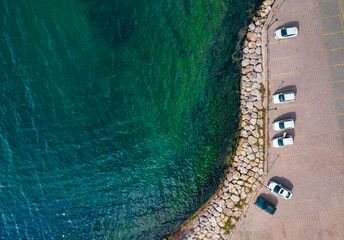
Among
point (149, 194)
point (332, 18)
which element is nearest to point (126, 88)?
point (149, 194)

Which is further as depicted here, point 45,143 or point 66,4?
point 45,143

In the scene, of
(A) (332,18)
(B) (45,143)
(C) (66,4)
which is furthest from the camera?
(B) (45,143)

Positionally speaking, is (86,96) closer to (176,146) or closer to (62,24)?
(62,24)

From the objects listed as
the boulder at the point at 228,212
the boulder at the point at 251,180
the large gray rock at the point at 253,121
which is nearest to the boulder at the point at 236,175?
the boulder at the point at 251,180

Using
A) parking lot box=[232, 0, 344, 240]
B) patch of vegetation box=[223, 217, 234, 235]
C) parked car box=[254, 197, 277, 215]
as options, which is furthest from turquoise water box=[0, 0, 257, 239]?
parked car box=[254, 197, 277, 215]

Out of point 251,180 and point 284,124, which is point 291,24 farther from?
point 251,180
